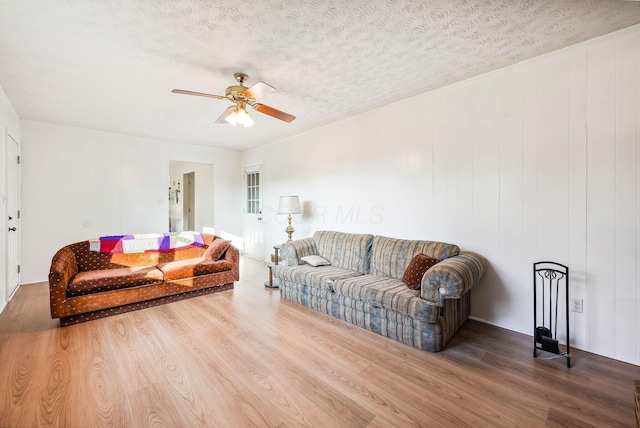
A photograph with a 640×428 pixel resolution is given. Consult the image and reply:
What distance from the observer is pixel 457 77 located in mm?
2844

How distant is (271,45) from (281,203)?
8.17ft

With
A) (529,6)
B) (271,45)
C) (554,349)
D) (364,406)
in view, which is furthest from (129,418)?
(529,6)

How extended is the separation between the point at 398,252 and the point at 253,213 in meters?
4.12

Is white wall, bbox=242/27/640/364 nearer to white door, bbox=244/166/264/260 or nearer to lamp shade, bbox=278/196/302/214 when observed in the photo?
lamp shade, bbox=278/196/302/214

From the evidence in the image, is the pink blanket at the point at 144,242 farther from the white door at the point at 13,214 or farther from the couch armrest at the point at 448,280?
the couch armrest at the point at 448,280

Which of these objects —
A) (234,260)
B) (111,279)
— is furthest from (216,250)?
(111,279)

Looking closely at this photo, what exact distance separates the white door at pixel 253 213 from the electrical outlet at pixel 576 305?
5003mm

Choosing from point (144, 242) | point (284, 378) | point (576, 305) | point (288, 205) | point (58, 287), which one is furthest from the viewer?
point (288, 205)

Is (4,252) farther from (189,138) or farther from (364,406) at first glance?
(364,406)

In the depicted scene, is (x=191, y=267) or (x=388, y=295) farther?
(x=191, y=267)

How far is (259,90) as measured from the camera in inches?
94.3

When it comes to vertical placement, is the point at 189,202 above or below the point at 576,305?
above

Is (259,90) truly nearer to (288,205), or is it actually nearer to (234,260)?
(288,205)

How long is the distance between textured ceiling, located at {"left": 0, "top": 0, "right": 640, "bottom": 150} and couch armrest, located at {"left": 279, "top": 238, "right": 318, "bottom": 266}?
6.20ft
